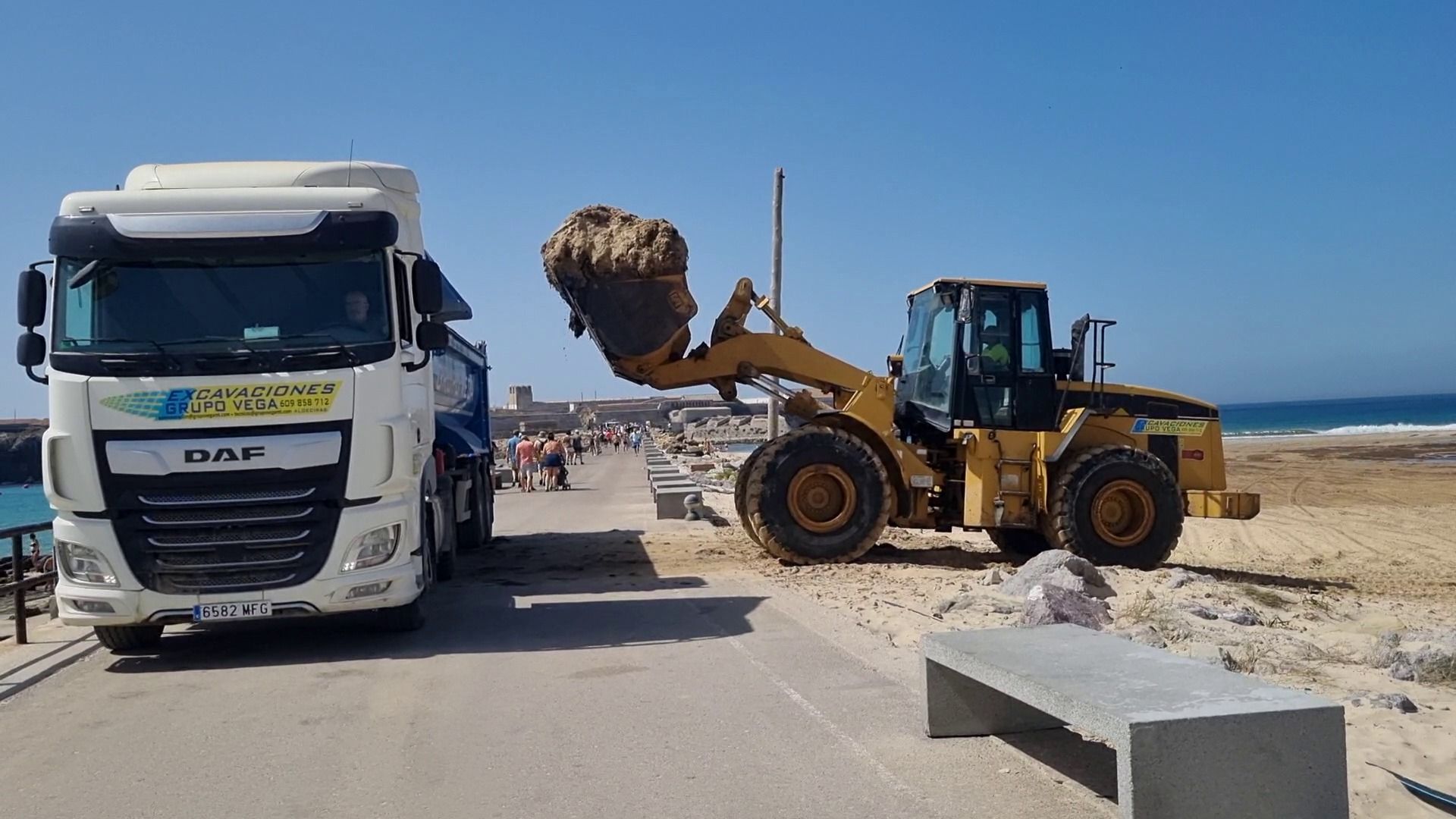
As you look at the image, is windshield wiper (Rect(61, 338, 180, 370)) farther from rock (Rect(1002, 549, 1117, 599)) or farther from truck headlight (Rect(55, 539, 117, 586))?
rock (Rect(1002, 549, 1117, 599))

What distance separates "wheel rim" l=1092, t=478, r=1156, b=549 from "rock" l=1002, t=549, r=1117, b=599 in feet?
7.89

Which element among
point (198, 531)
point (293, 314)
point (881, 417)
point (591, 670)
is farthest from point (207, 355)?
point (881, 417)

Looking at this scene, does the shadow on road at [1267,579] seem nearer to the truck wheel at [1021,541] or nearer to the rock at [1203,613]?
the truck wheel at [1021,541]

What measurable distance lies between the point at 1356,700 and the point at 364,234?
7.40 m

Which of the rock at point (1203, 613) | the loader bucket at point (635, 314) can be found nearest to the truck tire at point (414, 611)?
the loader bucket at point (635, 314)

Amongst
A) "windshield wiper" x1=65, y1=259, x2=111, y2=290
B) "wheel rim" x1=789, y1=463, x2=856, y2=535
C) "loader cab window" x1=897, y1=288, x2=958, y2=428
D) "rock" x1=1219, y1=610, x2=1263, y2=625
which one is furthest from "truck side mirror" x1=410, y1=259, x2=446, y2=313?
"rock" x1=1219, y1=610, x2=1263, y2=625

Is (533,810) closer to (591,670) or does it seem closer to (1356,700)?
(591,670)

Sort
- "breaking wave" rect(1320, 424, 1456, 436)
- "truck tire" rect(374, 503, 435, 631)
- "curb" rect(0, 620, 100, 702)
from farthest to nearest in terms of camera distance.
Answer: "breaking wave" rect(1320, 424, 1456, 436) < "truck tire" rect(374, 503, 435, 631) < "curb" rect(0, 620, 100, 702)

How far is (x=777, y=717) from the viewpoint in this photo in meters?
6.68

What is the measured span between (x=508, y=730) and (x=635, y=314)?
6.79 metres

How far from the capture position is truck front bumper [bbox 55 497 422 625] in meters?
8.39

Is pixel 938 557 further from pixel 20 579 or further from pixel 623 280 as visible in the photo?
pixel 20 579

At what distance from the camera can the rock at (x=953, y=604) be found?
9953mm

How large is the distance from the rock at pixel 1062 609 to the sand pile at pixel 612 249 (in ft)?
17.6
